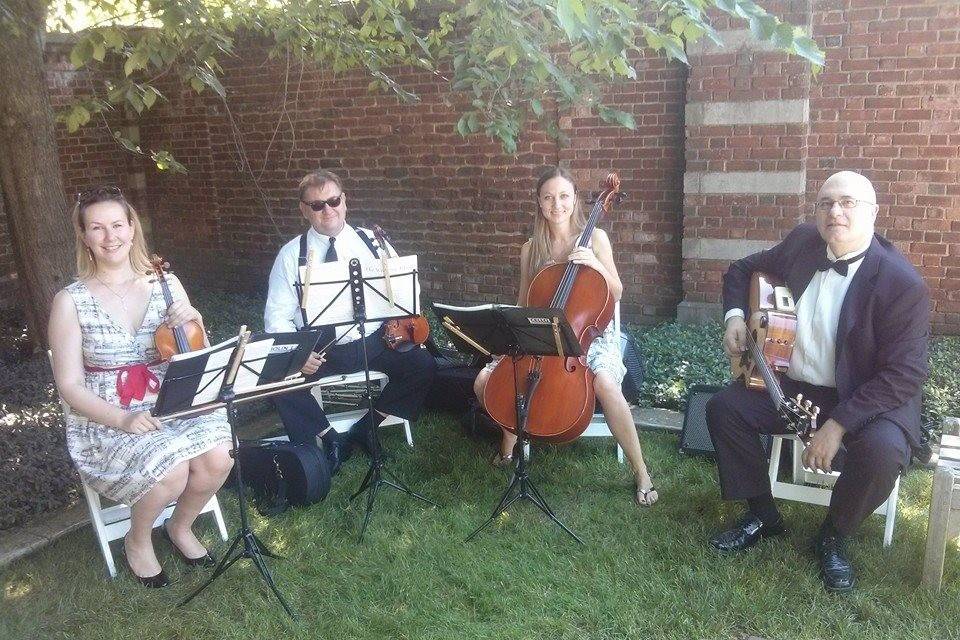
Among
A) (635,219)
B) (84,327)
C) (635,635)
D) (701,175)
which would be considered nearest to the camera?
(635,635)

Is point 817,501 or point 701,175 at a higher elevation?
point 701,175

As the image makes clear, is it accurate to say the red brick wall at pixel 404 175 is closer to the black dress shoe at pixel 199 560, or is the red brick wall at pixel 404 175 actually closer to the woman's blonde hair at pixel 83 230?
the woman's blonde hair at pixel 83 230

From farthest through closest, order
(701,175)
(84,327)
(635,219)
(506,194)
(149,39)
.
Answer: (506,194)
(635,219)
(701,175)
(149,39)
(84,327)

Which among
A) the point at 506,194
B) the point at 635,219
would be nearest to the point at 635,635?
the point at 635,219

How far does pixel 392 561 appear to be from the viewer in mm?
3295

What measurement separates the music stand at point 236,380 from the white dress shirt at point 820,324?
1961mm

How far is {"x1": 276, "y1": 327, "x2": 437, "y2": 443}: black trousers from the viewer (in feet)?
13.4

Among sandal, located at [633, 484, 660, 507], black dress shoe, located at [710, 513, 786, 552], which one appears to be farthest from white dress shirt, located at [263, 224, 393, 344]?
black dress shoe, located at [710, 513, 786, 552]

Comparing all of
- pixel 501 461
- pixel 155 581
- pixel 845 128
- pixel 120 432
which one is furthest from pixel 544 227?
pixel 845 128

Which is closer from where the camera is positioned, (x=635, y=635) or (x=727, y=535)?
(x=635, y=635)

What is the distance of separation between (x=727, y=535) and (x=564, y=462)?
103 centimetres

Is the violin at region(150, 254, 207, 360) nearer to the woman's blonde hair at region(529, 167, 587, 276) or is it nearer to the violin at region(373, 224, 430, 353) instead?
the violin at region(373, 224, 430, 353)

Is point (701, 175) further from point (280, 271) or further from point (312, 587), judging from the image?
point (312, 587)

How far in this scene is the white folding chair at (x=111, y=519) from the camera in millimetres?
3262
